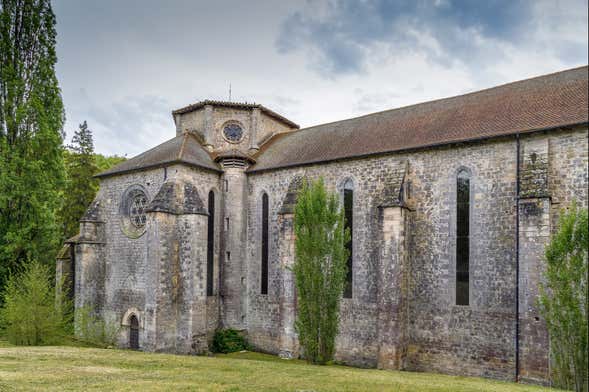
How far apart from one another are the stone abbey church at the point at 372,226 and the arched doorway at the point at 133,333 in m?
0.13

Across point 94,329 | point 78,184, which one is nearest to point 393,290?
point 94,329

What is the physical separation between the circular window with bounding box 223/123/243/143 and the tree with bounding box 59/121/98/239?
13.1 meters

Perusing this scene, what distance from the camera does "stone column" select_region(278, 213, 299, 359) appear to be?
18094 millimetres

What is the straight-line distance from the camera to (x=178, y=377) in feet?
36.8

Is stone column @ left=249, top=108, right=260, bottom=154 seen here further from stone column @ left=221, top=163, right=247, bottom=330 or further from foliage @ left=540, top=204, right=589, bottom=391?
foliage @ left=540, top=204, right=589, bottom=391

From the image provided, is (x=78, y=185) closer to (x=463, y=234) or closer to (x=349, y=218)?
(x=349, y=218)

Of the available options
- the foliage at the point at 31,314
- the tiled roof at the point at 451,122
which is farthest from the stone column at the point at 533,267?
the foliage at the point at 31,314

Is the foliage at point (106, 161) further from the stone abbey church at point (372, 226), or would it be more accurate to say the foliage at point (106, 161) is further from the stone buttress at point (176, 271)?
the stone buttress at point (176, 271)

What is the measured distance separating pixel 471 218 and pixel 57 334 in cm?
1844

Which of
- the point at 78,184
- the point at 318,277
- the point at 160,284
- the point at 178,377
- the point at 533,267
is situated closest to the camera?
the point at 178,377

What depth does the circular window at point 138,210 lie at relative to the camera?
21816 mm

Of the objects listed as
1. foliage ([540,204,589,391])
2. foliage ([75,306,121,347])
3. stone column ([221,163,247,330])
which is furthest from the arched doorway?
foliage ([540,204,589,391])

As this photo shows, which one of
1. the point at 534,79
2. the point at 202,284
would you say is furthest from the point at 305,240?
the point at 534,79

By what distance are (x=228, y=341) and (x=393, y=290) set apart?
899 centimetres
